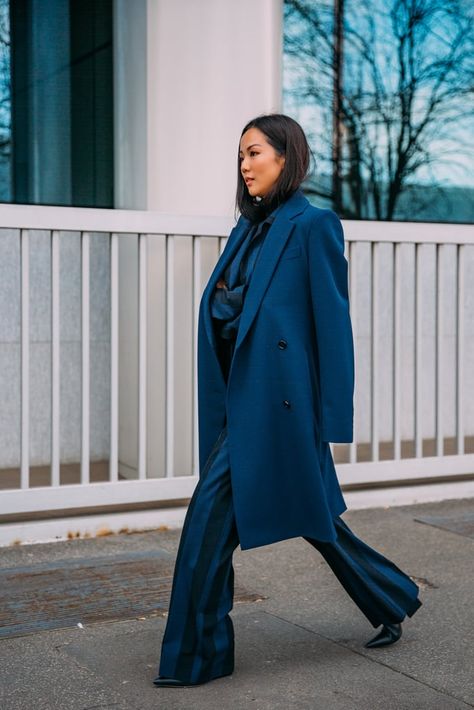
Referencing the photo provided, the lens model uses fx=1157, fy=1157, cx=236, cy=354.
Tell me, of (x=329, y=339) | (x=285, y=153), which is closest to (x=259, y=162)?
(x=285, y=153)

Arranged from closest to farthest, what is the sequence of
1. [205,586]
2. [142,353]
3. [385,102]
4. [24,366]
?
1. [205,586]
2. [24,366]
3. [142,353]
4. [385,102]

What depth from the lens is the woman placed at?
3.33 meters

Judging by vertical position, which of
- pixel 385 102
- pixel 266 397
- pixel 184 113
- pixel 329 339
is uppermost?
pixel 385 102

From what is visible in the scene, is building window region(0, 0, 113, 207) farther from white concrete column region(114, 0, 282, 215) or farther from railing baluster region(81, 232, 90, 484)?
railing baluster region(81, 232, 90, 484)

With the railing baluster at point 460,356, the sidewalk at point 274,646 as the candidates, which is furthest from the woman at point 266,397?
the railing baluster at point 460,356

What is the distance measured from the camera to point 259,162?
344 centimetres

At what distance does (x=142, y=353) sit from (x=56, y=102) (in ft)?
5.15

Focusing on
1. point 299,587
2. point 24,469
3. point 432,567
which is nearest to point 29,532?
point 24,469

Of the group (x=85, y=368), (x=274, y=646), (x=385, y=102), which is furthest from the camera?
(x=385, y=102)

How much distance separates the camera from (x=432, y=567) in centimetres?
490

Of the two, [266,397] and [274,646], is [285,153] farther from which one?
[274,646]

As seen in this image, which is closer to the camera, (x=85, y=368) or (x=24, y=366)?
(x=24, y=366)

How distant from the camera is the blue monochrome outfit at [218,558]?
330 cm

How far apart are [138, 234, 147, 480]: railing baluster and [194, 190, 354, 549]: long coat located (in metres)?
2.13
